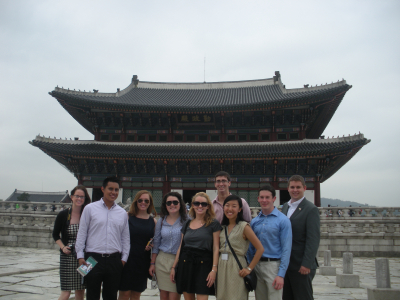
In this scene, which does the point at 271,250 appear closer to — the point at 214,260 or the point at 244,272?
the point at 244,272

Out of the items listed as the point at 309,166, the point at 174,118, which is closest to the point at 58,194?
the point at 174,118

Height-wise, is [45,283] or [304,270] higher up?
[304,270]

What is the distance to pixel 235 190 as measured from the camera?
19.4 m

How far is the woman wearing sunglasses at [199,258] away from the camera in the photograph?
13.2 ft

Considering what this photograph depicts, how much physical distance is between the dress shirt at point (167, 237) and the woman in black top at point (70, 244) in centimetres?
129

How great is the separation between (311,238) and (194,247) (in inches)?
65.5

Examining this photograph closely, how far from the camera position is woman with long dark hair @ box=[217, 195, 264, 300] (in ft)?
12.9

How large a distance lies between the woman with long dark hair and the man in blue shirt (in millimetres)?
256

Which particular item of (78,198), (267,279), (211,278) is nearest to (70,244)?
(78,198)

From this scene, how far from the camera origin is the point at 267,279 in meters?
4.07

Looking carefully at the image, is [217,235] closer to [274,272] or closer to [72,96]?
[274,272]

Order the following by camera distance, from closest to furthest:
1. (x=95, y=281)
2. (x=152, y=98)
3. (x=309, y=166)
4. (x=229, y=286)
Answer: (x=229, y=286), (x=95, y=281), (x=309, y=166), (x=152, y=98)

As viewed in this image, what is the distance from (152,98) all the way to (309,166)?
1316 cm

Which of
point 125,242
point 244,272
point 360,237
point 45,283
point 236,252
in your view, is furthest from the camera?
Answer: point 360,237
